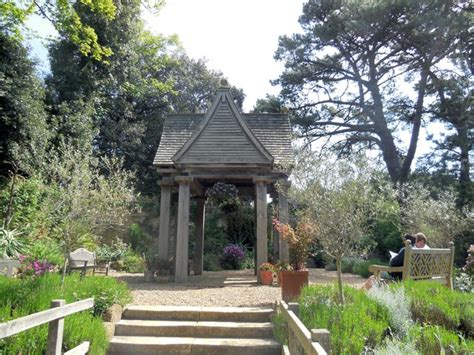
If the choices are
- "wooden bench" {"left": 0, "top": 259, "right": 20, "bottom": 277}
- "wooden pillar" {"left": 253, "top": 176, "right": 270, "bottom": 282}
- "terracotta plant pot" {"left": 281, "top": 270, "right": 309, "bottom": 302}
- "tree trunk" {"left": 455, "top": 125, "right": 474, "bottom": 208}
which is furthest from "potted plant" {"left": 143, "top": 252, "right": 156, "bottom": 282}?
"tree trunk" {"left": 455, "top": 125, "right": 474, "bottom": 208}

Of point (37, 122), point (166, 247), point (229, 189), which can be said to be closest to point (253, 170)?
point (229, 189)

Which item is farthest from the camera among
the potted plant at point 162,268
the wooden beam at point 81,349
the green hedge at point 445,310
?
the potted plant at point 162,268

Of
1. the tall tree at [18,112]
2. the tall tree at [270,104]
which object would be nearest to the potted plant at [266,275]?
the tall tree at [18,112]

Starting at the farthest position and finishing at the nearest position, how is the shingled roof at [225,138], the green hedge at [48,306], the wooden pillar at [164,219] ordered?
the wooden pillar at [164,219]
the shingled roof at [225,138]
the green hedge at [48,306]

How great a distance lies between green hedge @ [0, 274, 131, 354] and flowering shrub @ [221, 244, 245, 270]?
36.3ft

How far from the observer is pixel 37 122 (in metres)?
13.9

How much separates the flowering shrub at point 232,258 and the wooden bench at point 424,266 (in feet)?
34.1

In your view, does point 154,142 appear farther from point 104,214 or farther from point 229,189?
point 104,214

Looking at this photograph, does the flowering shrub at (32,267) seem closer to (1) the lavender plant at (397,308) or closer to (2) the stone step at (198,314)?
(2) the stone step at (198,314)

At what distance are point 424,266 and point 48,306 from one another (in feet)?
19.5

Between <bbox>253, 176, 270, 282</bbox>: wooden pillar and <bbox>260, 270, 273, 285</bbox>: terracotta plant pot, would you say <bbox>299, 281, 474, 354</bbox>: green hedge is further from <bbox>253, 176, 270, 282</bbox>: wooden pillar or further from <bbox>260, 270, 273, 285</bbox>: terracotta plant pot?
<bbox>253, 176, 270, 282</bbox>: wooden pillar

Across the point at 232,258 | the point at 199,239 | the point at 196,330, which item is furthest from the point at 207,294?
the point at 232,258

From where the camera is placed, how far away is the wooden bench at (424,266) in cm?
636

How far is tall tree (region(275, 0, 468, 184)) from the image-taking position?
1866 centimetres
